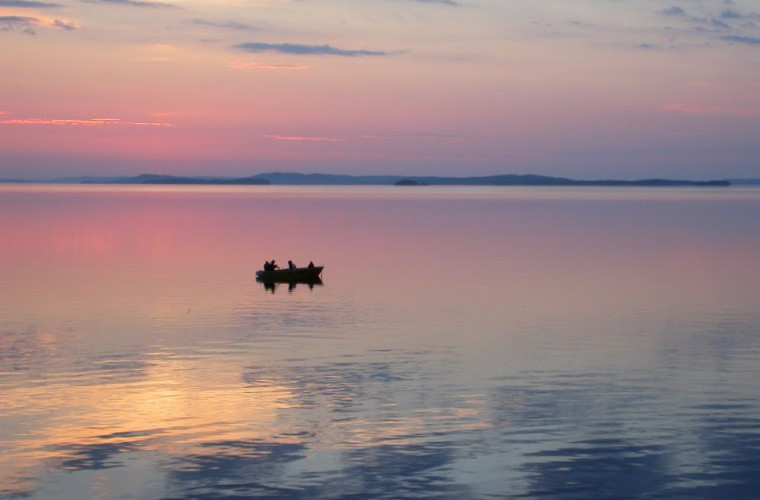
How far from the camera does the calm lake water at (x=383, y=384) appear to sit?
19.3 meters

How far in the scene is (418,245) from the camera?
8000cm

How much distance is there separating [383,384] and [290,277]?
28460mm

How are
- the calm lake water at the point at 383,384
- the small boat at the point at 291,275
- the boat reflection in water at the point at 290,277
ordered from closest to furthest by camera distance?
the calm lake water at the point at 383,384
the boat reflection in water at the point at 290,277
the small boat at the point at 291,275

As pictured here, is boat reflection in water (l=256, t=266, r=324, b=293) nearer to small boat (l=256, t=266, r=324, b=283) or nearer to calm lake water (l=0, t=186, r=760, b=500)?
small boat (l=256, t=266, r=324, b=283)

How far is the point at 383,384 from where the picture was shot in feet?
88.4

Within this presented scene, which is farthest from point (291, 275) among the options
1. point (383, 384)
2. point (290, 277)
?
point (383, 384)

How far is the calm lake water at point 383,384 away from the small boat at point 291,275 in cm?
149

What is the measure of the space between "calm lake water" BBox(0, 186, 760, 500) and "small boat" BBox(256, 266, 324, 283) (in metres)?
1.49

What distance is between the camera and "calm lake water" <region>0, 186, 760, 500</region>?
19.3m

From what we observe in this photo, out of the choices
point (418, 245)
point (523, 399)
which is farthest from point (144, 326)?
point (418, 245)

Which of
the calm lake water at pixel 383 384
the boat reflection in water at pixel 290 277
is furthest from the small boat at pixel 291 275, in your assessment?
the calm lake water at pixel 383 384

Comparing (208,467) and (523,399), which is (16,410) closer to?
(208,467)

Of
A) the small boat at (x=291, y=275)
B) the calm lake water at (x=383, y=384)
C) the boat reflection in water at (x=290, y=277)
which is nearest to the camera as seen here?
the calm lake water at (x=383, y=384)

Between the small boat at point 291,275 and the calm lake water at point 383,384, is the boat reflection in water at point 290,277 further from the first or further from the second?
the calm lake water at point 383,384
